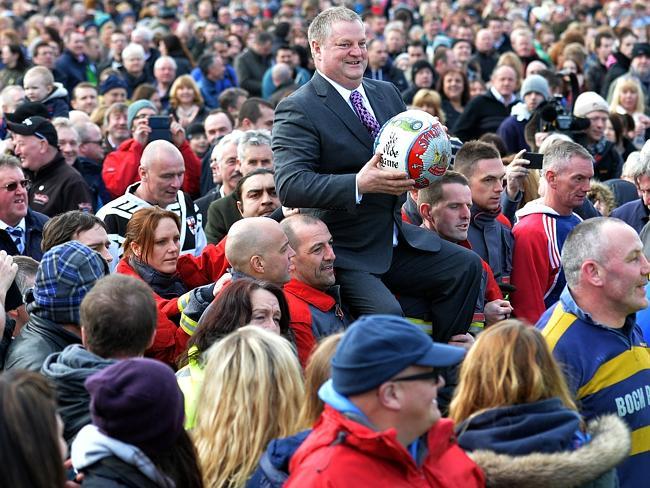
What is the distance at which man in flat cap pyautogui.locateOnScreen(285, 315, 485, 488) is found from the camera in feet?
11.5

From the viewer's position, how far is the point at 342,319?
6.11 meters

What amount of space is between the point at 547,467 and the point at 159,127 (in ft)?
23.8

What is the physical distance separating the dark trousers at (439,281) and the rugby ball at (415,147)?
23.5 inches

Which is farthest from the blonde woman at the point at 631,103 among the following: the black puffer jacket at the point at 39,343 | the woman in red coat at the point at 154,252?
the black puffer jacket at the point at 39,343

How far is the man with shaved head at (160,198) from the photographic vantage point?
804cm

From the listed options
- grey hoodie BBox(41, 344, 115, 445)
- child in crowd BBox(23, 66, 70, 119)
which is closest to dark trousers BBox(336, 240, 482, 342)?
grey hoodie BBox(41, 344, 115, 445)

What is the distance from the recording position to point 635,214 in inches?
340

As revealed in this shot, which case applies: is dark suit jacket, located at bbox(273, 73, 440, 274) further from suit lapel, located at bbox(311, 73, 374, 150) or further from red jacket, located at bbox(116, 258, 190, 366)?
red jacket, located at bbox(116, 258, 190, 366)

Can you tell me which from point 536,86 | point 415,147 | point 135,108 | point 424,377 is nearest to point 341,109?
point 415,147

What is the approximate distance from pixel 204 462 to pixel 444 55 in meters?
12.8

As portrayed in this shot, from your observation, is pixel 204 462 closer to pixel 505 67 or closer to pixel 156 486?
pixel 156 486

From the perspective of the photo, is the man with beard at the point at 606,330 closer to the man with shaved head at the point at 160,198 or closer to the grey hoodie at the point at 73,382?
the grey hoodie at the point at 73,382

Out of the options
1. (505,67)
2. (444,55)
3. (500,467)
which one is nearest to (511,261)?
(500,467)

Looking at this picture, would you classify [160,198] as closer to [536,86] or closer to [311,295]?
[311,295]
